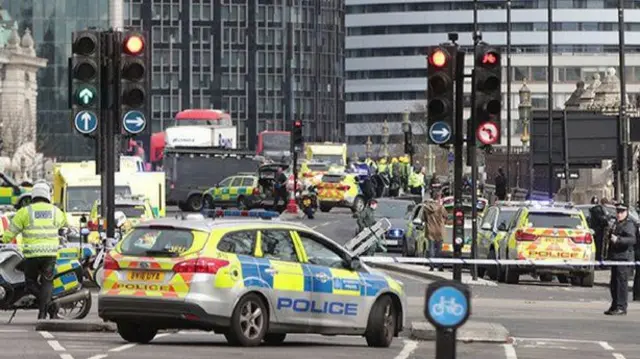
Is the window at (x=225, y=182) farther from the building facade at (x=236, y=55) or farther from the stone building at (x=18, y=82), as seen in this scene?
the building facade at (x=236, y=55)

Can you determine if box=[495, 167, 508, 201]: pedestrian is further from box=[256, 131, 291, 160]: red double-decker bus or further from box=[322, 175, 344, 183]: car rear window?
box=[256, 131, 291, 160]: red double-decker bus

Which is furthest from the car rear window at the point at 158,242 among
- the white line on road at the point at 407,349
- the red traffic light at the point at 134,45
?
the red traffic light at the point at 134,45

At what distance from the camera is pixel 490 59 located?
26.5 metres

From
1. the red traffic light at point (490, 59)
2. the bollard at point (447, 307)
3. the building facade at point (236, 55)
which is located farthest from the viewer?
the building facade at point (236, 55)

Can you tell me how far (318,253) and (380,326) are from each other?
1.02 meters

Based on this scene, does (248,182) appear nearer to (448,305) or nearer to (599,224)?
(599,224)

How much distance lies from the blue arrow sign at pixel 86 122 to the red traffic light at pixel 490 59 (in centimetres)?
Result: 486

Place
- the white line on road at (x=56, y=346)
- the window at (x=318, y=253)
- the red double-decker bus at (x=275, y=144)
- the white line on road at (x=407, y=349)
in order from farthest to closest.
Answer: the red double-decker bus at (x=275, y=144) → the window at (x=318, y=253) → the white line on road at (x=407, y=349) → the white line on road at (x=56, y=346)

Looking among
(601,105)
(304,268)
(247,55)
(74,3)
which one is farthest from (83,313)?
(247,55)

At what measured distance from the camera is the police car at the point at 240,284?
69.5 feet

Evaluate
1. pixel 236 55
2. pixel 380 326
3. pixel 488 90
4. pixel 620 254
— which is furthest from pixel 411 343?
pixel 236 55

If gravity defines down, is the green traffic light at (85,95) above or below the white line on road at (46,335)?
above

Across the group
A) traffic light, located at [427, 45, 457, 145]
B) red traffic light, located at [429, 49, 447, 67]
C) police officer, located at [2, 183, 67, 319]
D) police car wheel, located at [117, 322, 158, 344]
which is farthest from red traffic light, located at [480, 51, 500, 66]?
police car wheel, located at [117, 322, 158, 344]

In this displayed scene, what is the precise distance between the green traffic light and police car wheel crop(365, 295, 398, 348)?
4.96m
